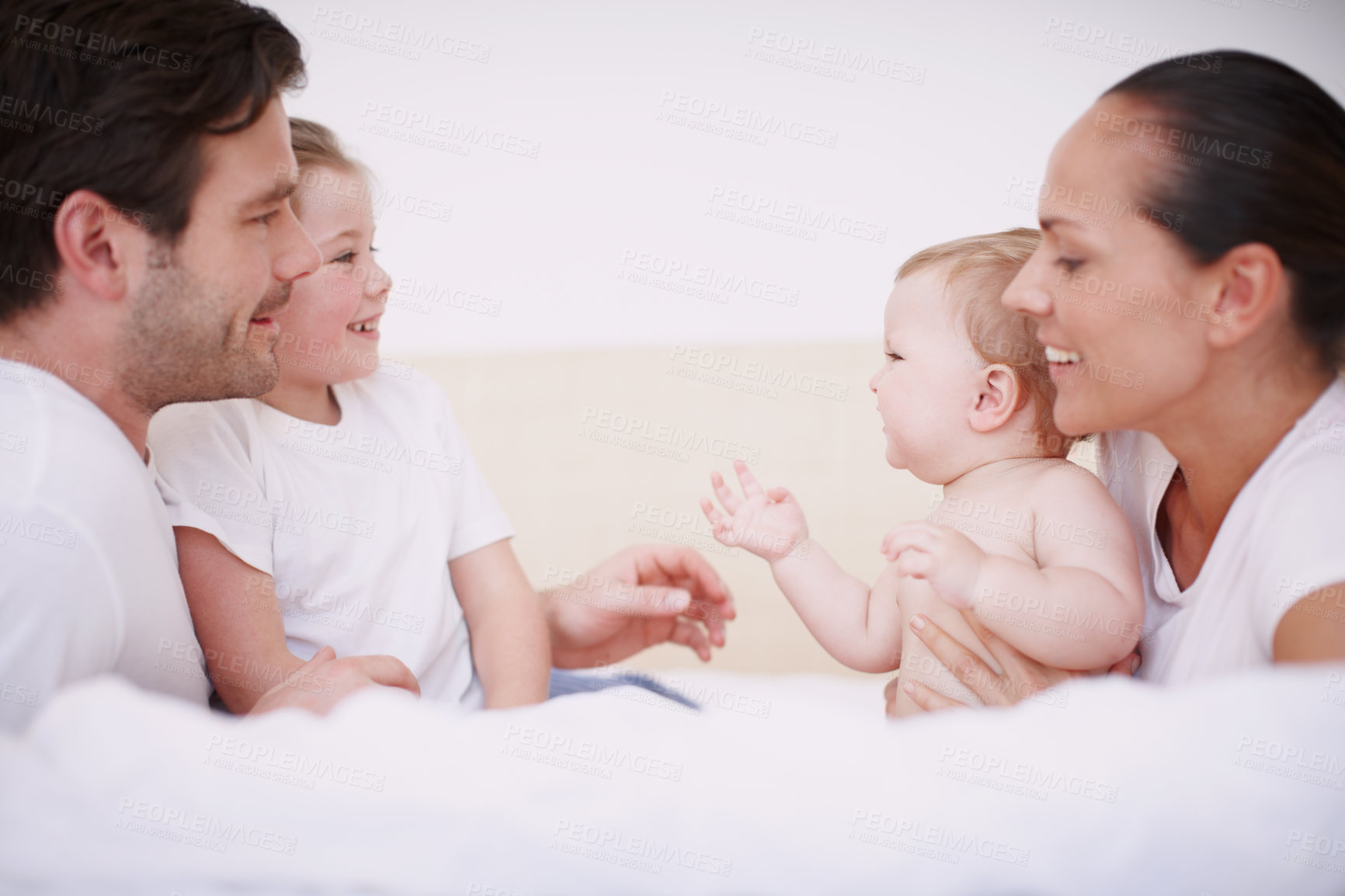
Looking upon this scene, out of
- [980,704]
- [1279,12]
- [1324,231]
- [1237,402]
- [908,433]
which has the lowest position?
[980,704]

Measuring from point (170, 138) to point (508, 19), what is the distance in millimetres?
2265

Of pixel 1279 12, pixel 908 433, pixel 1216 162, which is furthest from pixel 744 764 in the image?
pixel 1279 12

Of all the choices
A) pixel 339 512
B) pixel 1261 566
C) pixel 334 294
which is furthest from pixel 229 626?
pixel 1261 566

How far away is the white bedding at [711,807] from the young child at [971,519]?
9.2 inches

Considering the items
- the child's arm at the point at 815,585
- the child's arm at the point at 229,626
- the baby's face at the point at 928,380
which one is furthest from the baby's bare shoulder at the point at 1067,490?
the child's arm at the point at 229,626

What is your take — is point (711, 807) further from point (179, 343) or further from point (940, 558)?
point (179, 343)

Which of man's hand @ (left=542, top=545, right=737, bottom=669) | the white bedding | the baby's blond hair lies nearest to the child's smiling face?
man's hand @ (left=542, top=545, right=737, bottom=669)

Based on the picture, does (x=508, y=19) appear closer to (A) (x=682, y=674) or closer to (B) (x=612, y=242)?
(B) (x=612, y=242)

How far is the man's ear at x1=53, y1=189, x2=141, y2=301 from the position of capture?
0.96 m

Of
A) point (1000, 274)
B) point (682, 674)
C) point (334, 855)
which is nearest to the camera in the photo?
point (334, 855)

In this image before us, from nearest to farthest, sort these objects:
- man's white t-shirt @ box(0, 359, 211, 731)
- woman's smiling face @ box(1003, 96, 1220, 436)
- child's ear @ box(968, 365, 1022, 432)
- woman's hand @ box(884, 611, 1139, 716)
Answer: man's white t-shirt @ box(0, 359, 211, 731) → woman's smiling face @ box(1003, 96, 1220, 436) → woman's hand @ box(884, 611, 1139, 716) → child's ear @ box(968, 365, 1022, 432)

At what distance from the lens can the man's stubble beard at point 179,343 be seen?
3.28ft

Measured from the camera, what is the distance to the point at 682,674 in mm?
1765

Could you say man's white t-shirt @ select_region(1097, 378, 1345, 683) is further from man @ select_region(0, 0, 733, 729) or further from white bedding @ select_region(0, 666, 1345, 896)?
man @ select_region(0, 0, 733, 729)
